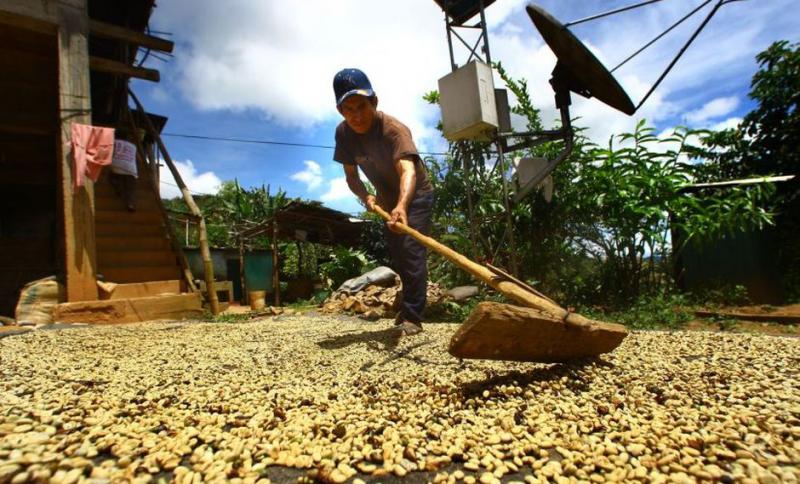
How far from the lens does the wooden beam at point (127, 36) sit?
469 cm

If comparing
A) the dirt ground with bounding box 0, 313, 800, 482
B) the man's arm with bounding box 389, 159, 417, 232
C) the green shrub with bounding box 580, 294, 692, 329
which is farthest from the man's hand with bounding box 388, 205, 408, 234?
the green shrub with bounding box 580, 294, 692, 329

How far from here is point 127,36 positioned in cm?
490

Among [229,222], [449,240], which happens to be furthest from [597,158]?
[229,222]

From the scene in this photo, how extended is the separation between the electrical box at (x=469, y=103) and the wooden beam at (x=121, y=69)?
3.86 metres

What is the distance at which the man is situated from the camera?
2566mm

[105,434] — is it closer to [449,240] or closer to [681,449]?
[681,449]

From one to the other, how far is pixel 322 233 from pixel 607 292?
26.4 ft

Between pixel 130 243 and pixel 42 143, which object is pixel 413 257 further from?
pixel 42 143

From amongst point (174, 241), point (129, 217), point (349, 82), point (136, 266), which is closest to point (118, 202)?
point (129, 217)

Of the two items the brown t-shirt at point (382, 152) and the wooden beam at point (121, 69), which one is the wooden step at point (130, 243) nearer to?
the wooden beam at point (121, 69)

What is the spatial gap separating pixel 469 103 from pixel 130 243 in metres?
5.15

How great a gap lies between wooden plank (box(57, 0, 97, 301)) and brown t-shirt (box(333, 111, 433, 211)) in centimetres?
313

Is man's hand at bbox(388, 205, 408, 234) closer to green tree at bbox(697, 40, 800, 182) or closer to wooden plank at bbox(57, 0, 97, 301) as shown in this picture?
wooden plank at bbox(57, 0, 97, 301)

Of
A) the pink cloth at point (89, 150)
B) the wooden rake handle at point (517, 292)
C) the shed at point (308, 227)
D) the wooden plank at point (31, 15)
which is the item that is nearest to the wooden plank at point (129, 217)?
the pink cloth at point (89, 150)
